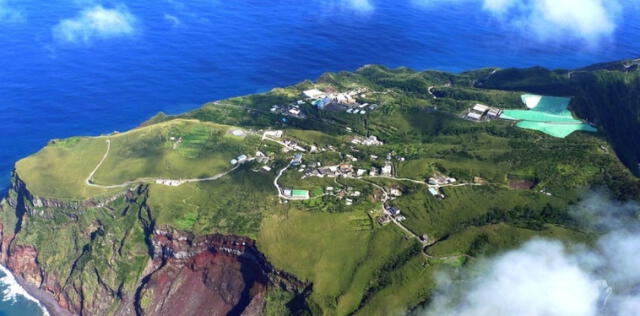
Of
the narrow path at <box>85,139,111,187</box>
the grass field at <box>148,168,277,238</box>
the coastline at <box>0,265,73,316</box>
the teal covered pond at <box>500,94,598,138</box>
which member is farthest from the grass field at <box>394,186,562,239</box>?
the coastline at <box>0,265,73,316</box>

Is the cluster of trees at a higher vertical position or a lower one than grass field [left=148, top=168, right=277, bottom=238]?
higher

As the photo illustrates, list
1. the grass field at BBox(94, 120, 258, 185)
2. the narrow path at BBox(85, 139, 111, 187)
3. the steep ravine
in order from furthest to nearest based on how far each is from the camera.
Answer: the grass field at BBox(94, 120, 258, 185) → the narrow path at BBox(85, 139, 111, 187) → the steep ravine

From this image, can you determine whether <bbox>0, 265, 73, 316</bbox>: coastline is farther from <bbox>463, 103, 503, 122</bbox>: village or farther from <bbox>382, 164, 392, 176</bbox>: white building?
<bbox>463, 103, 503, 122</bbox>: village

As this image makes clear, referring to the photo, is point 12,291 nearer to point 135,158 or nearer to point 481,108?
point 135,158

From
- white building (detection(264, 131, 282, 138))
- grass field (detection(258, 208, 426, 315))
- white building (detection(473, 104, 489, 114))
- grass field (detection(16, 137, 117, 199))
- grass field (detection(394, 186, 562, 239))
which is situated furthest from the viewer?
white building (detection(473, 104, 489, 114))

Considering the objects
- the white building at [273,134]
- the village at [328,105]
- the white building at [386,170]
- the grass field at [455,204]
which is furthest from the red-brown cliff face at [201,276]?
the village at [328,105]

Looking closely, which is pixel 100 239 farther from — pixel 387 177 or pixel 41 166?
pixel 387 177

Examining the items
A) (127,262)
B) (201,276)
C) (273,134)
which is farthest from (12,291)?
(273,134)

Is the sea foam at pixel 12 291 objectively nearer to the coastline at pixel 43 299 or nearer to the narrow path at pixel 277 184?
the coastline at pixel 43 299

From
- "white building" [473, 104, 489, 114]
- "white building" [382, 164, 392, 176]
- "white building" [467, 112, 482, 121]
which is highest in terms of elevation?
"white building" [473, 104, 489, 114]
